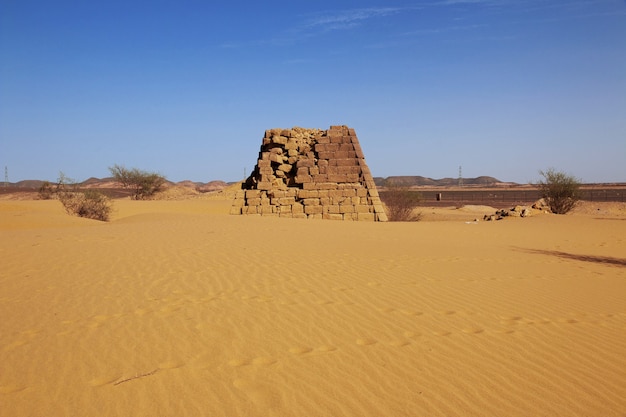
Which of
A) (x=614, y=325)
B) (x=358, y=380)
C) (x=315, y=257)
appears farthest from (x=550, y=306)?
(x=315, y=257)

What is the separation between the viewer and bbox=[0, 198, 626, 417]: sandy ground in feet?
8.50

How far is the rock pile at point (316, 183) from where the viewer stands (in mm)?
15930

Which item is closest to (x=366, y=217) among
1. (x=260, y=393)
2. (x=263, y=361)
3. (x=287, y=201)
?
(x=287, y=201)

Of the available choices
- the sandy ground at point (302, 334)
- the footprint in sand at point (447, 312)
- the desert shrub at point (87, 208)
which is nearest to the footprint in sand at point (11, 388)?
the sandy ground at point (302, 334)

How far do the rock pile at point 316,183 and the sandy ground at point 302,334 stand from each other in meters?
8.23

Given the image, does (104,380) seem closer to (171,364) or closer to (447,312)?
(171,364)

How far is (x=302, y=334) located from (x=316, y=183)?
12.8 metres

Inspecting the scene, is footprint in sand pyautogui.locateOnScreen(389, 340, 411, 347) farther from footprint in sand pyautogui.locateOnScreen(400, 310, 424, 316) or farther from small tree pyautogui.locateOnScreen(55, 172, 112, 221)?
small tree pyautogui.locateOnScreen(55, 172, 112, 221)

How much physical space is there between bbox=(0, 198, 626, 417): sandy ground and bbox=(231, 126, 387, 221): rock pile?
8235 millimetres

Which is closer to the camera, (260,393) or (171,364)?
(260,393)

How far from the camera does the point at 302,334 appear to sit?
3643 mm

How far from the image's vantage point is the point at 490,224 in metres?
16.1

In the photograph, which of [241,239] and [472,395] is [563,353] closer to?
[472,395]

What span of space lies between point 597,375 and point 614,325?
1.43m
